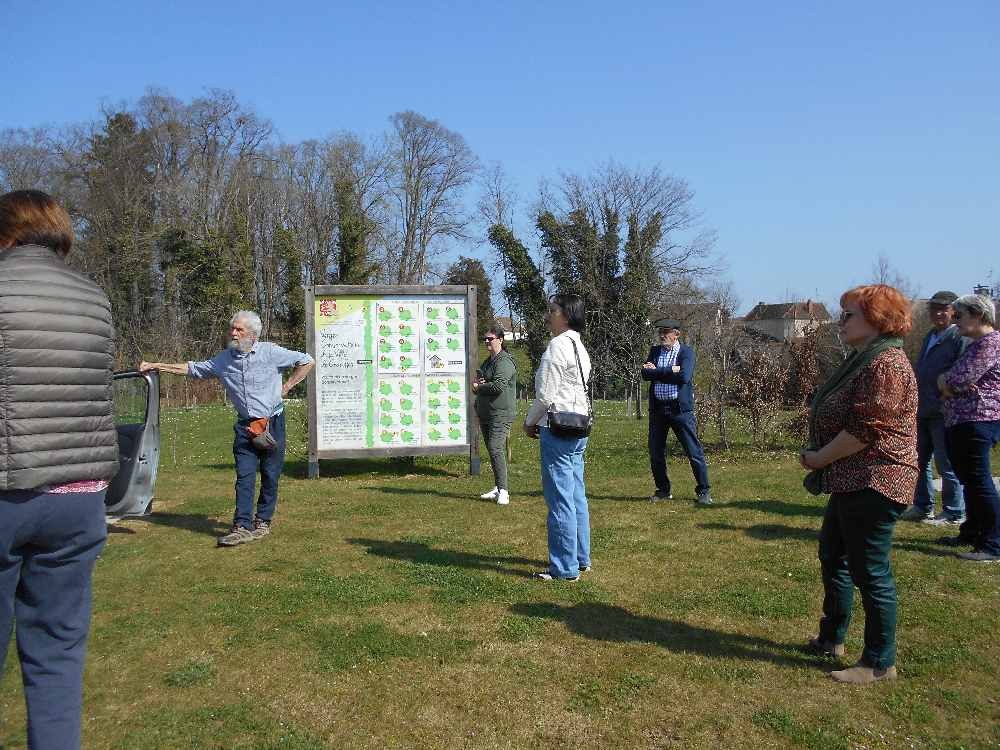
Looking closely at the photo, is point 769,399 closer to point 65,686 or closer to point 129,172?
point 65,686

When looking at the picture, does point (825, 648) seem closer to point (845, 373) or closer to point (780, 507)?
point (845, 373)

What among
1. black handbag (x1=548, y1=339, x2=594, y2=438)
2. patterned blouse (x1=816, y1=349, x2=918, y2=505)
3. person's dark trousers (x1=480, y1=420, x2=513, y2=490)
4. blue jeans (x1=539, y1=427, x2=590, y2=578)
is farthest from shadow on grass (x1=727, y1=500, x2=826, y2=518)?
patterned blouse (x1=816, y1=349, x2=918, y2=505)

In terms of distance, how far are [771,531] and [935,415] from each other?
1781mm

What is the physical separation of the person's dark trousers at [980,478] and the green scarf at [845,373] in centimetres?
267

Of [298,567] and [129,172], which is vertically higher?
[129,172]

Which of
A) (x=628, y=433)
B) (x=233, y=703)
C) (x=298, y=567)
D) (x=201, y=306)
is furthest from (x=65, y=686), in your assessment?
(x=201, y=306)

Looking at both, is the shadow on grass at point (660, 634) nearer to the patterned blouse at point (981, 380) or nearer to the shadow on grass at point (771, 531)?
the shadow on grass at point (771, 531)

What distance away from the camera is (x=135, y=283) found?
39125mm

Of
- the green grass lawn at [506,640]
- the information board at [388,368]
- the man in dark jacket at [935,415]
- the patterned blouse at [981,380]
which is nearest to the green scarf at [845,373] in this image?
the green grass lawn at [506,640]

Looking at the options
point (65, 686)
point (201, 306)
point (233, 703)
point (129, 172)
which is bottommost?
point (233, 703)

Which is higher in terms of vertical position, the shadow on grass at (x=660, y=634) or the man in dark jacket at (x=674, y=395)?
the man in dark jacket at (x=674, y=395)

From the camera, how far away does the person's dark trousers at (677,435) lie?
8.09m

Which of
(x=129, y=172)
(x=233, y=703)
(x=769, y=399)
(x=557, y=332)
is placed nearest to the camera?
(x=233, y=703)

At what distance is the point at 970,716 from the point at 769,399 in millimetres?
9491
